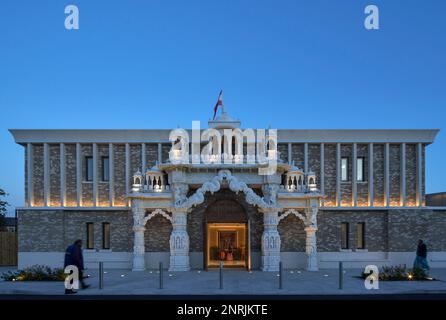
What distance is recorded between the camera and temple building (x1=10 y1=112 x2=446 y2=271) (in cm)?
2130

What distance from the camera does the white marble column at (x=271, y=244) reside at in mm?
19953

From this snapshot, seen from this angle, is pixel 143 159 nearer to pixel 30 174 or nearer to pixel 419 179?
pixel 30 174

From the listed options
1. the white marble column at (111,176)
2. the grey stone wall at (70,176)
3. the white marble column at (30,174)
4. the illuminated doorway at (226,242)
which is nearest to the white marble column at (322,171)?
the illuminated doorway at (226,242)

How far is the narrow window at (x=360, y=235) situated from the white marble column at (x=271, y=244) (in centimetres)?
568

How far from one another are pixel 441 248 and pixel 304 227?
8.56 meters

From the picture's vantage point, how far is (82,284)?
47.9ft

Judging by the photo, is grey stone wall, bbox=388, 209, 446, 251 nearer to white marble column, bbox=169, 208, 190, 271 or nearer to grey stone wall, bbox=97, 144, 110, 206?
white marble column, bbox=169, 208, 190, 271

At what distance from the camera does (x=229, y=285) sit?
15.7 meters

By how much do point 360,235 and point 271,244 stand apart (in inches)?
250

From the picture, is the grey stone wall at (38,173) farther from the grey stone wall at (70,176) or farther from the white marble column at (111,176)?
the white marble column at (111,176)

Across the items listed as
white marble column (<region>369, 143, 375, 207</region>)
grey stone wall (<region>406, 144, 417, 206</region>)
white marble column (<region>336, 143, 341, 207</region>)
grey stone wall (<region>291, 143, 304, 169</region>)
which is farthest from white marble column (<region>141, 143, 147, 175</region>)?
grey stone wall (<region>406, 144, 417, 206</region>)

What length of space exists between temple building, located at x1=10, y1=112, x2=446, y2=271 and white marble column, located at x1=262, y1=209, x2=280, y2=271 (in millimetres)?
805
